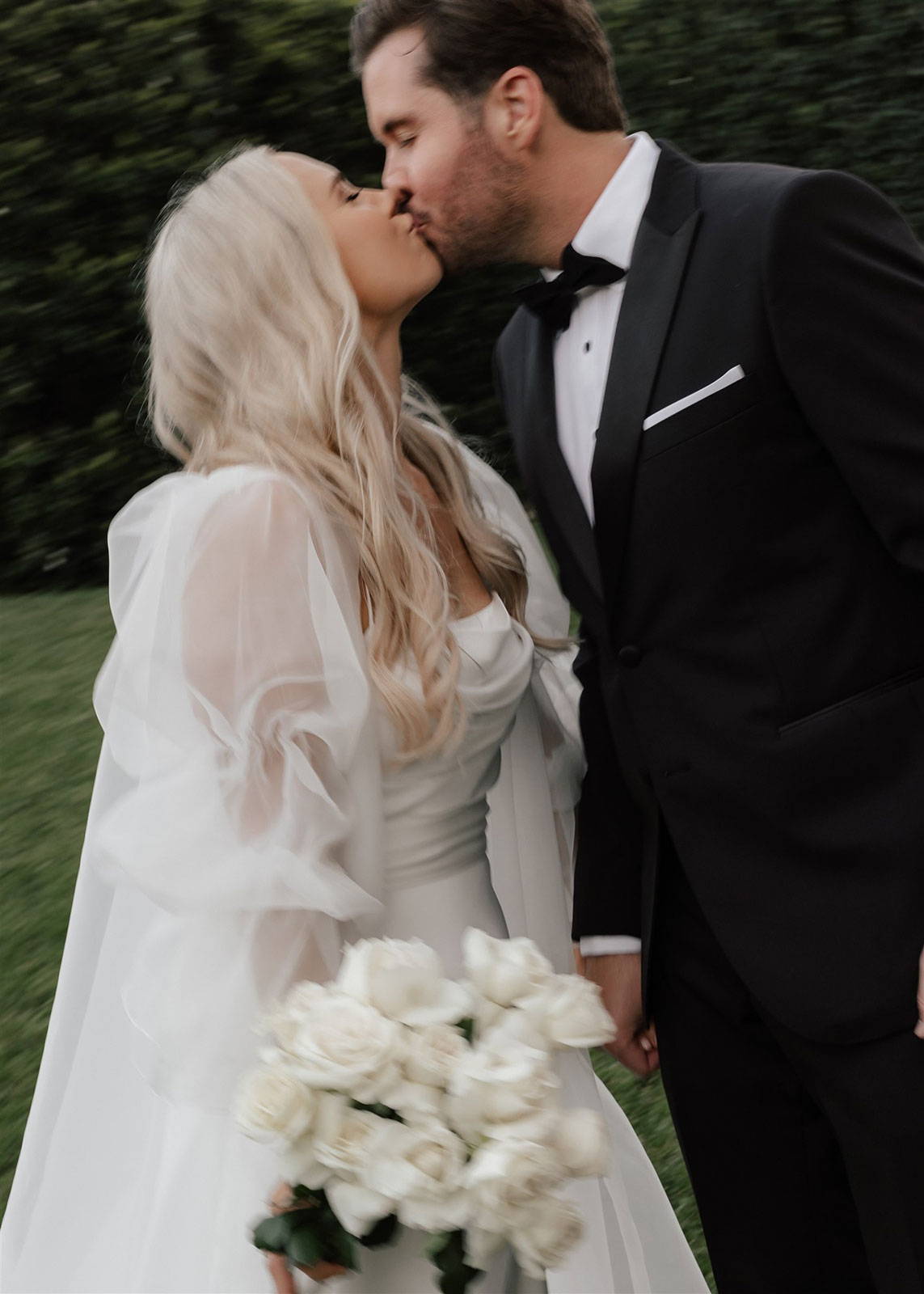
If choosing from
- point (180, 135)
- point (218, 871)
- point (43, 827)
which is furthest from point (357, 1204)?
point (180, 135)

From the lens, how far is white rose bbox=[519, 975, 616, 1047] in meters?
1.64

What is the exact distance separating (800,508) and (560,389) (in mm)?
500

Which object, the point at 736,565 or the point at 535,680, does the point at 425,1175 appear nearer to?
the point at 736,565

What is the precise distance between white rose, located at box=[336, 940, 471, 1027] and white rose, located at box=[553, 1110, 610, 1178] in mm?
163

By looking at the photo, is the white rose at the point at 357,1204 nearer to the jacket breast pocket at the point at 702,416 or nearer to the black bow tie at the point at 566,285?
the jacket breast pocket at the point at 702,416

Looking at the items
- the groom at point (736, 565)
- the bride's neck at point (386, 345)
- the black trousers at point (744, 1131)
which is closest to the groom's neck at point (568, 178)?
the groom at point (736, 565)

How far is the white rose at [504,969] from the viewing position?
167 centimetres

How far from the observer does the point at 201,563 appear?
2.19m

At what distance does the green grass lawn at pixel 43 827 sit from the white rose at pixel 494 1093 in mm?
2013

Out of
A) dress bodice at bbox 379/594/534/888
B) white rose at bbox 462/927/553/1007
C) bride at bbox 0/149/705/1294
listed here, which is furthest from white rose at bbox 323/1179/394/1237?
dress bodice at bbox 379/594/534/888

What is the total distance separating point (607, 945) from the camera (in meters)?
2.62

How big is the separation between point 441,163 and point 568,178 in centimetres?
21

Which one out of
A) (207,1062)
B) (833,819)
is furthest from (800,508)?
(207,1062)

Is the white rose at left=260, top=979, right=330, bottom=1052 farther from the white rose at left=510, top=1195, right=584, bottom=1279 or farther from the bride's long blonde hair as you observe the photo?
the bride's long blonde hair
